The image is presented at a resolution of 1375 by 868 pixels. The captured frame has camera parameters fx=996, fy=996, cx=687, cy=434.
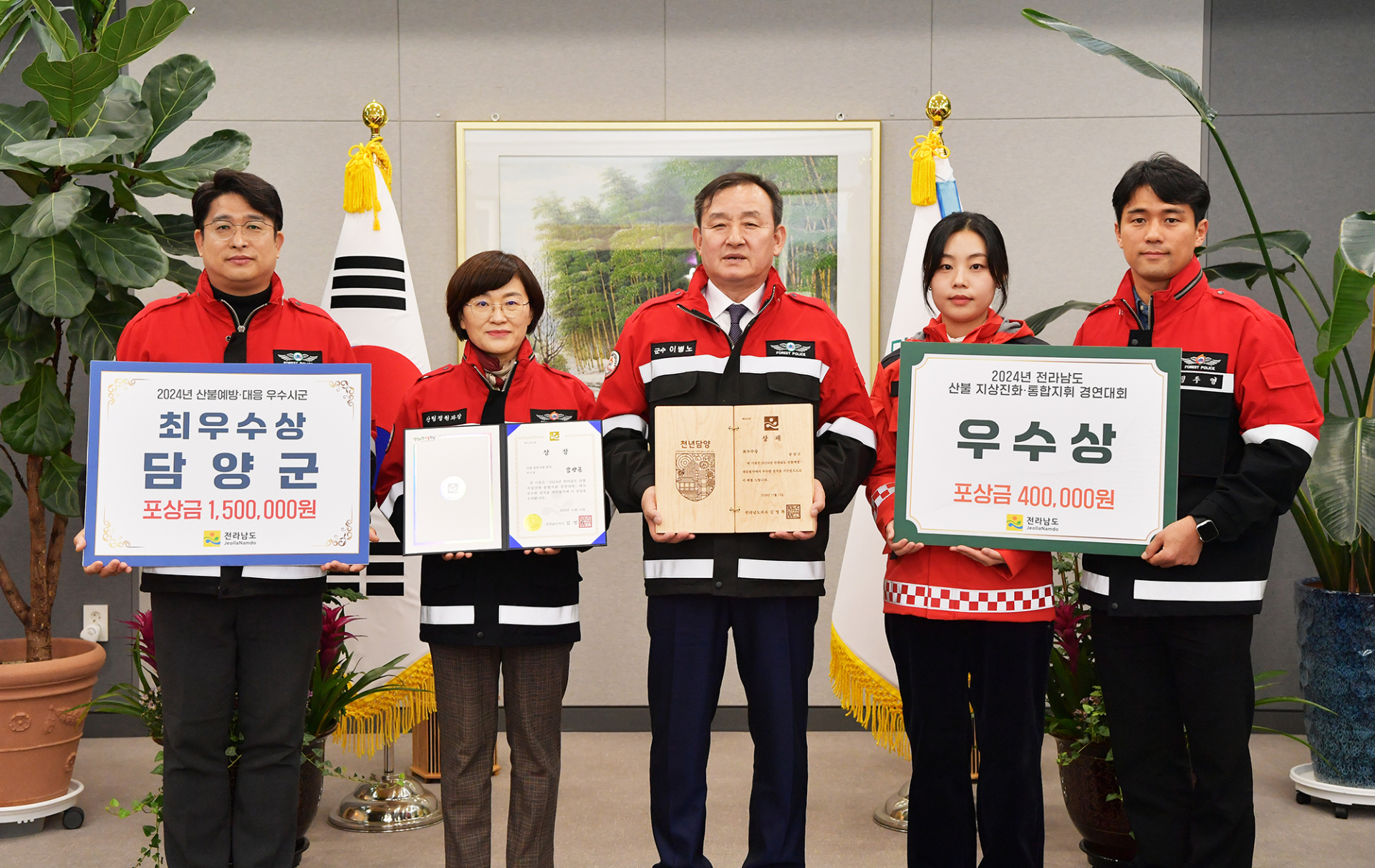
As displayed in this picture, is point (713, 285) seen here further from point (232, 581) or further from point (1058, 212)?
point (1058, 212)

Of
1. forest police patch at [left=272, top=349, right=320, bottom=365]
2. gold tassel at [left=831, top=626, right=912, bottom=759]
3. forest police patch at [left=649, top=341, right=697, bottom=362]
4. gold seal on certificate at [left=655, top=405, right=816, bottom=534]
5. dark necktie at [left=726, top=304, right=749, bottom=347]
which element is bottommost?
gold tassel at [left=831, top=626, right=912, bottom=759]

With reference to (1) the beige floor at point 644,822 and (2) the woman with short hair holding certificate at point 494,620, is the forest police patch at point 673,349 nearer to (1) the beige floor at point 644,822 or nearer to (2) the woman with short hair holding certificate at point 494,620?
(2) the woman with short hair holding certificate at point 494,620

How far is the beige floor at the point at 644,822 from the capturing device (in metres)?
2.79

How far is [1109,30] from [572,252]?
2.30m

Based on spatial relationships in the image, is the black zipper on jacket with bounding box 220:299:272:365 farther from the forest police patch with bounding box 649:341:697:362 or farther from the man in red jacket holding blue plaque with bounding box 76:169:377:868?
the forest police patch with bounding box 649:341:697:362

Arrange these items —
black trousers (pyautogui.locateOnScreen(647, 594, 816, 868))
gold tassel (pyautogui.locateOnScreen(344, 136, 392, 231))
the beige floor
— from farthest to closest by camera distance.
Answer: gold tassel (pyautogui.locateOnScreen(344, 136, 392, 231))
the beige floor
black trousers (pyautogui.locateOnScreen(647, 594, 816, 868))

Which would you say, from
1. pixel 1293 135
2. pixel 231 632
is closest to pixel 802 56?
pixel 1293 135

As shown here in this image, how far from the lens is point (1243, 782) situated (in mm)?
2037

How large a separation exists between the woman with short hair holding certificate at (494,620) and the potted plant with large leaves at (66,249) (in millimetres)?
1192

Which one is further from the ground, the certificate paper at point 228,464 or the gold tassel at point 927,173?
the gold tassel at point 927,173

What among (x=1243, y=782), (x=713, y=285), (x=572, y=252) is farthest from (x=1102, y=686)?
(x=572, y=252)

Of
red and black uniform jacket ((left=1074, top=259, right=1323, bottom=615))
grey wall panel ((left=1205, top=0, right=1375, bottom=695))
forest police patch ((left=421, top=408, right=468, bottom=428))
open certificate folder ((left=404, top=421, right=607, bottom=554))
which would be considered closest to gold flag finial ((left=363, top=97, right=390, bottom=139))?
forest police patch ((left=421, top=408, right=468, bottom=428))

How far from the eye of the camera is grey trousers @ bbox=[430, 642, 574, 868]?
215 cm

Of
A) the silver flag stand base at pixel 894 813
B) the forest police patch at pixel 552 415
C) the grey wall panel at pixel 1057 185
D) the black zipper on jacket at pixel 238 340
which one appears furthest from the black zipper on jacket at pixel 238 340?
the grey wall panel at pixel 1057 185
